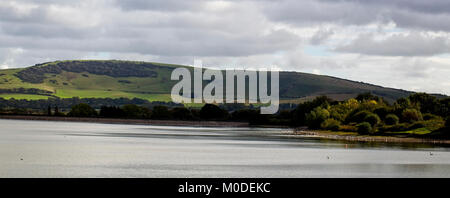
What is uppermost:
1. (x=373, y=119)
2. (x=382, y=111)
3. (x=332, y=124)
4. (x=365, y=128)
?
(x=382, y=111)

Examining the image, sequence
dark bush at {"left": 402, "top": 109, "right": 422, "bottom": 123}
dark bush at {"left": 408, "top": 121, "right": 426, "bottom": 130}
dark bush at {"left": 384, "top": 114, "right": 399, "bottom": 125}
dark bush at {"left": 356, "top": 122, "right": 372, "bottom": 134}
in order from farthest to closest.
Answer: dark bush at {"left": 402, "top": 109, "right": 422, "bottom": 123}, dark bush at {"left": 384, "top": 114, "right": 399, "bottom": 125}, dark bush at {"left": 356, "top": 122, "right": 372, "bottom": 134}, dark bush at {"left": 408, "top": 121, "right": 426, "bottom": 130}

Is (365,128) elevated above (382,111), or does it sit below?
below

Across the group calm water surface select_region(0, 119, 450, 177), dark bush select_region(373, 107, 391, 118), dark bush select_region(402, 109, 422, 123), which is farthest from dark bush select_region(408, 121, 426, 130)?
calm water surface select_region(0, 119, 450, 177)

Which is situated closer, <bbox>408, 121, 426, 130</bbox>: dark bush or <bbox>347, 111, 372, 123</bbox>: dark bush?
<bbox>408, 121, 426, 130</bbox>: dark bush

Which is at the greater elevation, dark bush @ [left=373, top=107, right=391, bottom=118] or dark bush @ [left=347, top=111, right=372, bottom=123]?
dark bush @ [left=373, top=107, right=391, bottom=118]

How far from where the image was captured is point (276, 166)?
76625 millimetres

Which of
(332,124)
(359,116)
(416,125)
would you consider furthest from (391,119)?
(332,124)

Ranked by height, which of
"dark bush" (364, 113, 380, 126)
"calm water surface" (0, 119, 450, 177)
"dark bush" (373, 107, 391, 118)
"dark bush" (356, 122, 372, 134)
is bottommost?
"calm water surface" (0, 119, 450, 177)

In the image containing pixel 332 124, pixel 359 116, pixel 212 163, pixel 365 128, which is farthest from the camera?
pixel 332 124

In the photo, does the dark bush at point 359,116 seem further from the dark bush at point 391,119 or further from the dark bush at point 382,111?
the dark bush at point 391,119

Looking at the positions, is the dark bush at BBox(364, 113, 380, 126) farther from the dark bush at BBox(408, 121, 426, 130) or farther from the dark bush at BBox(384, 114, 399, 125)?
the dark bush at BBox(408, 121, 426, 130)

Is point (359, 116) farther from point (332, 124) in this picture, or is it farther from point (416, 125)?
point (416, 125)

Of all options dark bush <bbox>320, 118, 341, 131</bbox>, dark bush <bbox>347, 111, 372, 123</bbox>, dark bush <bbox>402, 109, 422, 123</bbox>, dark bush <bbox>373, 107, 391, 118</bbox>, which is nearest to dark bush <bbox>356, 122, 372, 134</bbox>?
dark bush <bbox>402, 109, 422, 123</bbox>

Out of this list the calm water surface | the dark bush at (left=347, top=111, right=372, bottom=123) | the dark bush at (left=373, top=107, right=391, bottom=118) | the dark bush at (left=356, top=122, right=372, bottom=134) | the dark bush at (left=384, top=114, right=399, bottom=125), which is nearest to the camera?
the calm water surface
